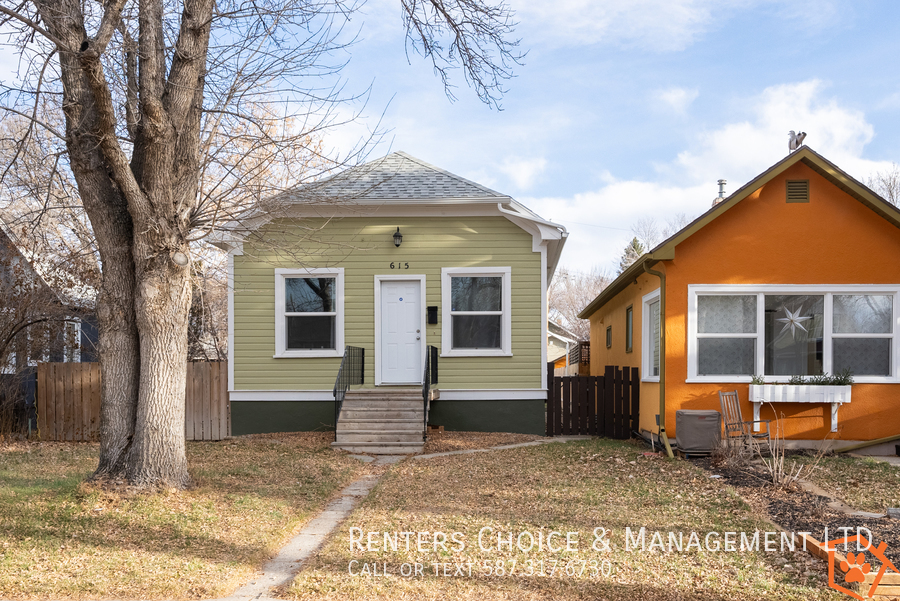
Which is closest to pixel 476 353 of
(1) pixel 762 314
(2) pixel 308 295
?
(2) pixel 308 295

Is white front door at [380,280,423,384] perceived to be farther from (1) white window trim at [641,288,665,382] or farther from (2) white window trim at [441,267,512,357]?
(1) white window trim at [641,288,665,382]

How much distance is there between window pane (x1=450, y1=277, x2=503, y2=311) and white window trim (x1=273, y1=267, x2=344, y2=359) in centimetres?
209

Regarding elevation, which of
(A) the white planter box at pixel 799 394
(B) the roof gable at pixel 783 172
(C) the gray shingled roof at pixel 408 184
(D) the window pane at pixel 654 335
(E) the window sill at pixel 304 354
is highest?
(C) the gray shingled roof at pixel 408 184

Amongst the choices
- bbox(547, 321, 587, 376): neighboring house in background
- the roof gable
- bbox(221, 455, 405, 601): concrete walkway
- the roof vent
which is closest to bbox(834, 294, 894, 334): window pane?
the roof gable

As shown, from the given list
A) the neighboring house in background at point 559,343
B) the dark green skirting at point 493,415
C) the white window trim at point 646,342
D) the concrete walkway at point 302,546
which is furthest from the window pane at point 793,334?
the neighboring house in background at point 559,343

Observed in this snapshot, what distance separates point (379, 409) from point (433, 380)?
136cm

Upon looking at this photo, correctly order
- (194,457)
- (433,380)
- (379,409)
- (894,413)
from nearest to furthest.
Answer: (194,457) < (894,413) < (379,409) < (433,380)

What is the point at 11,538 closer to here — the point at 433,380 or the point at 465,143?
the point at 433,380

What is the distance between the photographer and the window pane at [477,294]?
13.1 metres

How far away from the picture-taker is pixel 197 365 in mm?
13016

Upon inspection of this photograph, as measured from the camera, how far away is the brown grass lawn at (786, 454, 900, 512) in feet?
22.8

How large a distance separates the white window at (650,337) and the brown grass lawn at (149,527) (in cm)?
533

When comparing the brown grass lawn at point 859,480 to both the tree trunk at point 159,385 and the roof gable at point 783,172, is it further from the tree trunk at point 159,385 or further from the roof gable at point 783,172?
the tree trunk at point 159,385

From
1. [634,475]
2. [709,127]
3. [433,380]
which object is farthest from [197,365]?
[709,127]
